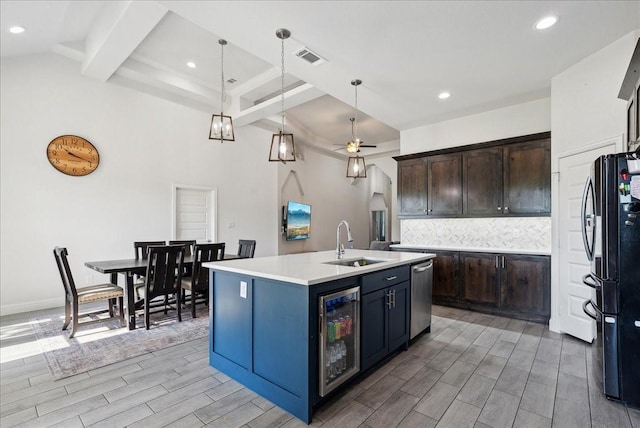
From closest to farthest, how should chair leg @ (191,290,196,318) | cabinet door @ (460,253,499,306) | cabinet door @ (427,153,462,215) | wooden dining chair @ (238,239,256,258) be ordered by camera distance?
chair leg @ (191,290,196,318)
cabinet door @ (460,253,499,306)
cabinet door @ (427,153,462,215)
wooden dining chair @ (238,239,256,258)

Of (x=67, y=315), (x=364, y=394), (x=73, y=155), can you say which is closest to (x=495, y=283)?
(x=364, y=394)

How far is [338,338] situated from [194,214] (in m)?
4.71

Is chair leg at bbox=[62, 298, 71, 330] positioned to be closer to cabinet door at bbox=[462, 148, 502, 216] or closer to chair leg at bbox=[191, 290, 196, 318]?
chair leg at bbox=[191, 290, 196, 318]

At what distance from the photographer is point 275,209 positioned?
7598 mm

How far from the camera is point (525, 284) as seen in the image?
411 cm

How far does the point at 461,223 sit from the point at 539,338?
211 centimetres

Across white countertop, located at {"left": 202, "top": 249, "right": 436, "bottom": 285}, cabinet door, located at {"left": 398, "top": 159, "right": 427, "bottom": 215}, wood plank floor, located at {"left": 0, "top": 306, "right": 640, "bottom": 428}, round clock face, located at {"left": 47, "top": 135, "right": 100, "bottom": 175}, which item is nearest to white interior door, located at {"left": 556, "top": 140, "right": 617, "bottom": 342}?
wood plank floor, located at {"left": 0, "top": 306, "right": 640, "bottom": 428}

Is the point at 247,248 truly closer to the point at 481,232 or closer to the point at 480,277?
the point at 480,277

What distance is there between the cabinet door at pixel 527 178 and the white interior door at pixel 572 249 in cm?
50

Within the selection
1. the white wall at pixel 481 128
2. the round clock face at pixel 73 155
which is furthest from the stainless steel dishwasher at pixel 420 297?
the round clock face at pixel 73 155

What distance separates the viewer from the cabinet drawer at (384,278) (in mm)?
2514

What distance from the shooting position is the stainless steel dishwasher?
3.21 meters

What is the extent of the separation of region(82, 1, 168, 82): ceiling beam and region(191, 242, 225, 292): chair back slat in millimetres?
2715

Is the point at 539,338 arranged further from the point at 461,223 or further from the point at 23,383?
the point at 23,383
